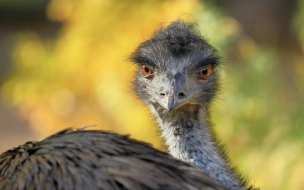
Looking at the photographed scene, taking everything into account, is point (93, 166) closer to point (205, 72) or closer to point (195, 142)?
point (195, 142)

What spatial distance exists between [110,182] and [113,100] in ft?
10.5

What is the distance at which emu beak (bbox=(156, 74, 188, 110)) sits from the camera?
3607 millimetres

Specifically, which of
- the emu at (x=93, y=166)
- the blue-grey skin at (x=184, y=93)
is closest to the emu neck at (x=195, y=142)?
the blue-grey skin at (x=184, y=93)

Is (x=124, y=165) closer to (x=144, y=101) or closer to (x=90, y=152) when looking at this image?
(x=90, y=152)

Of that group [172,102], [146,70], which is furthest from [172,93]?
[146,70]

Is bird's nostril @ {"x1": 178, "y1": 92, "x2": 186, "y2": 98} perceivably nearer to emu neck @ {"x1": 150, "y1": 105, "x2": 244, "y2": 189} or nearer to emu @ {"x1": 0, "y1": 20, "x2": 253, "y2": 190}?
emu @ {"x1": 0, "y1": 20, "x2": 253, "y2": 190}

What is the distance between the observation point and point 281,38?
31.3 feet

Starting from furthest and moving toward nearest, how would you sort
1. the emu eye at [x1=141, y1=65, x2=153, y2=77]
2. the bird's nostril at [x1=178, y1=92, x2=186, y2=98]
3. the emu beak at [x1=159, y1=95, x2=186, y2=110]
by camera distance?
the emu eye at [x1=141, y1=65, x2=153, y2=77], the bird's nostril at [x1=178, y1=92, x2=186, y2=98], the emu beak at [x1=159, y1=95, x2=186, y2=110]

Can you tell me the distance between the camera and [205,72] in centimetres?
408

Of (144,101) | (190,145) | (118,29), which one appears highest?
(118,29)

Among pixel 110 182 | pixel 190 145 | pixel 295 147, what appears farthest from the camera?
pixel 295 147

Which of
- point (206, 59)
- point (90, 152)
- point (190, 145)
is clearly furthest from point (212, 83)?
point (90, 152)

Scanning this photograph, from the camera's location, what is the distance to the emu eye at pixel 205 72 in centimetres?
405

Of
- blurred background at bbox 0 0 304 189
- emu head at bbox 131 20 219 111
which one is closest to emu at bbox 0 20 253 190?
emu head at bbox 131 20 219 111
